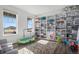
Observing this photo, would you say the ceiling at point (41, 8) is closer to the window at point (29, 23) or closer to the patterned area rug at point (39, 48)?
the window at point (29, 23)

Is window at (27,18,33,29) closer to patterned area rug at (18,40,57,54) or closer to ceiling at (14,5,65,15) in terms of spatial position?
ceiling at (14,5,65,15)

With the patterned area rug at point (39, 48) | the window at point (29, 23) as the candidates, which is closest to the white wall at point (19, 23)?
the window at point (29, 23)

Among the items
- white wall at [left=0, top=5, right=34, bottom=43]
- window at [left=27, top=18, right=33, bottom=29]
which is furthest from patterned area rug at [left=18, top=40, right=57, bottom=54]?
window at [left=27, top=18, right=33, bottom=29]

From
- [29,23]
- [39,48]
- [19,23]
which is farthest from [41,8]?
[39,48]

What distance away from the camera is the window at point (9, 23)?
1.76m

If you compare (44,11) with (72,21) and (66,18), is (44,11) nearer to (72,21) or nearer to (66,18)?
(66,18)

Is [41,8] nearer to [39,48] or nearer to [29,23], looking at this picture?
[29,23]

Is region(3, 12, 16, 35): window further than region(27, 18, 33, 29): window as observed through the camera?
No

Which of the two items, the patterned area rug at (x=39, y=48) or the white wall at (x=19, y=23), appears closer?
the white wall at (x=19, y=23)

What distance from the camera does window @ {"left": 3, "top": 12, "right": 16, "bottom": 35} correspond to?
176 centimetres
